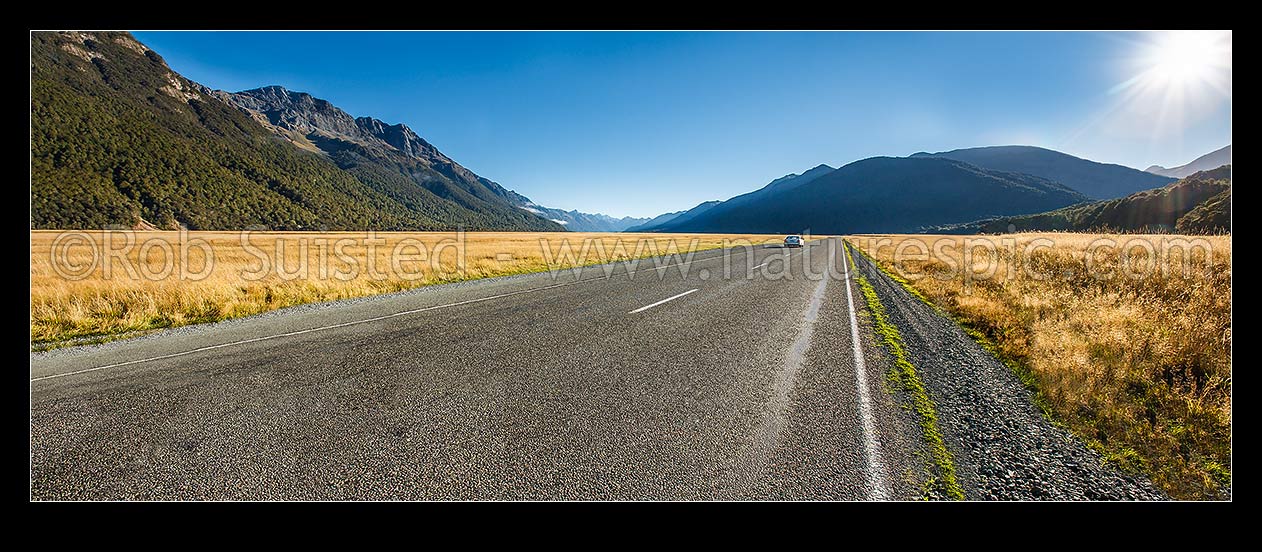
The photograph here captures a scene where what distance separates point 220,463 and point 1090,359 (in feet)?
27.2

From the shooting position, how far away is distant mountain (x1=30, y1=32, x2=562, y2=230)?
7725cm

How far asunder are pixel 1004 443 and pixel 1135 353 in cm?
339

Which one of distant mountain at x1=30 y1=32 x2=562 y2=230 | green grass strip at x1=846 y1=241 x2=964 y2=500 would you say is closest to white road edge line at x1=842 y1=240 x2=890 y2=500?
green grass strip at x1=846 y1=241 x2=964 y2=500

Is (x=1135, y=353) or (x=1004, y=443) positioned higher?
(x=1135, y=353)

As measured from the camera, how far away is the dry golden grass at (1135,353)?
304 centimetres

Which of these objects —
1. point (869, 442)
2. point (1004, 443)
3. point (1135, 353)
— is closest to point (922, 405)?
point (1004, 443)

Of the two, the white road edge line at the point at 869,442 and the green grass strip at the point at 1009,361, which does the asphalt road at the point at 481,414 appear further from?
the green grass strip at the point at 1009,361

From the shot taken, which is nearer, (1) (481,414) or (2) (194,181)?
(1) (481,414)

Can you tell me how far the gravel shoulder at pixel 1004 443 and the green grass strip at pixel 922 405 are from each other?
0.06 m

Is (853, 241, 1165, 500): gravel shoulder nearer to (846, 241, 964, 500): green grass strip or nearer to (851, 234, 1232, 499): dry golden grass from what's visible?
(846, 241, 964, 500): green grass strip

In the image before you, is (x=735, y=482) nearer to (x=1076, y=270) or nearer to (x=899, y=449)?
(x=899, y=449)

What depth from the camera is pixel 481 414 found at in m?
3.65

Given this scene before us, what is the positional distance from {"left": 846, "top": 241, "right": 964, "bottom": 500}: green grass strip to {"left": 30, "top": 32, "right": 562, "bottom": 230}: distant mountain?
10324 centimetres

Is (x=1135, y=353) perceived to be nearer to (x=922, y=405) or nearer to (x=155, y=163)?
(x=922, y=405)
